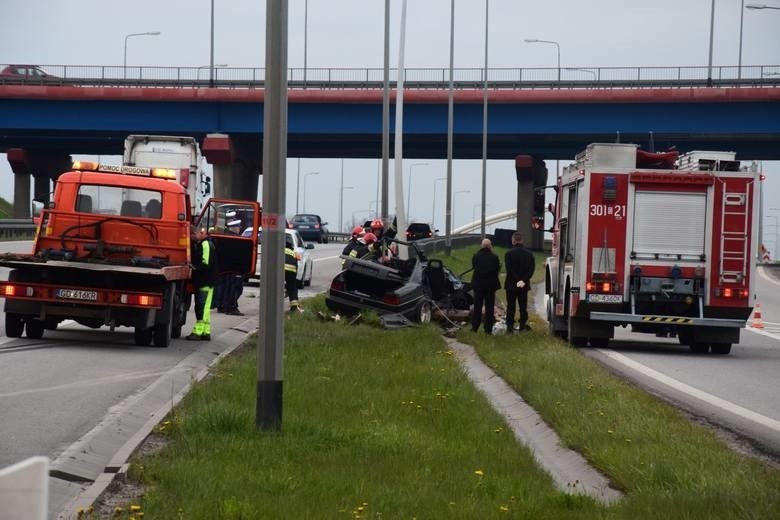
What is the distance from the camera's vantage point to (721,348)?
22.5 m

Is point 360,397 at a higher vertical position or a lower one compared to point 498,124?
lower

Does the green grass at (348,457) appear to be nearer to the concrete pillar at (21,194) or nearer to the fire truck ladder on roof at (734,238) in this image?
the fire truck ladder on roof at (734,238)

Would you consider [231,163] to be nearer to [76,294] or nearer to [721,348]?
[721,348]

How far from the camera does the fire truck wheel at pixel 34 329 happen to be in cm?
1898

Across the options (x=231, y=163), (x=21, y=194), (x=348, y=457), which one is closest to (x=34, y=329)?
(x=348, y=457)

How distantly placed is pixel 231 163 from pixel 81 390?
52.4m

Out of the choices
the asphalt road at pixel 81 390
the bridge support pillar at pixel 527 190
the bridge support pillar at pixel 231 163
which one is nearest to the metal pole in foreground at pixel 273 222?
the asphalt road at pixel 81 390

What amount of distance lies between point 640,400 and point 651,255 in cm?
844

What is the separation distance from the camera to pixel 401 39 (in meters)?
42.6

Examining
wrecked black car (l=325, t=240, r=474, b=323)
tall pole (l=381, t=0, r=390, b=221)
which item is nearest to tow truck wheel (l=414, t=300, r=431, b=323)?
wrecked black car (l=325, t=240, r=474, b=323)

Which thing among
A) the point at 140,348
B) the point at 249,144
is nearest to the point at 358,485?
the point at 140,348

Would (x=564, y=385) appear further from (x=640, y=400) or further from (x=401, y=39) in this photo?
(x=401, y=39)

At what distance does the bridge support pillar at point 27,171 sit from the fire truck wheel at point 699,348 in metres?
56.4

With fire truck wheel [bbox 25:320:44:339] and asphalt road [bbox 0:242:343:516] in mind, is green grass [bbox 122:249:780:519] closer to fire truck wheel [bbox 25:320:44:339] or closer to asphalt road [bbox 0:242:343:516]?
asphalt road [bbox 0:242:343:516]
